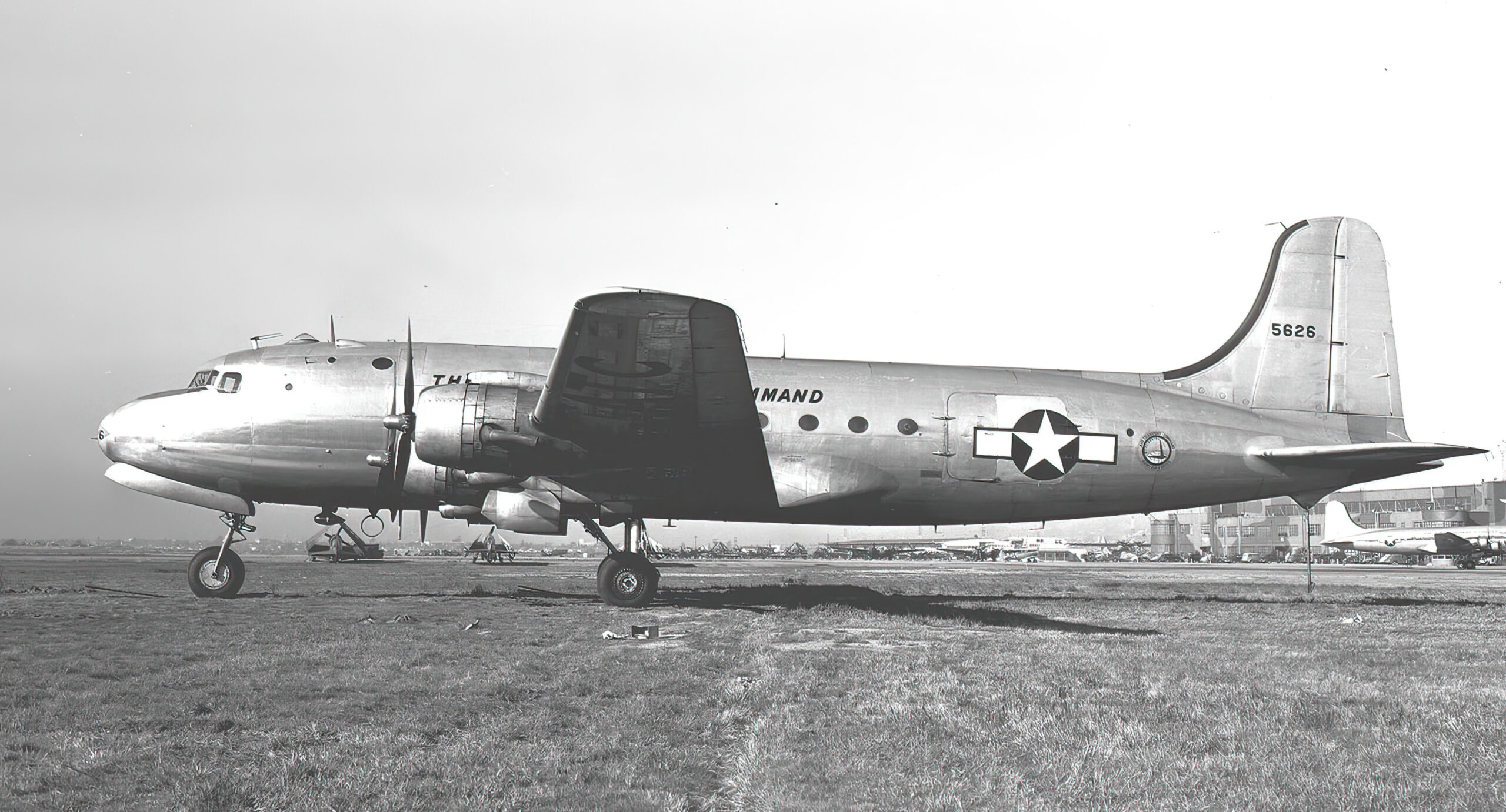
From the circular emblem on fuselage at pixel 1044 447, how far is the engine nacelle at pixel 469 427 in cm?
739

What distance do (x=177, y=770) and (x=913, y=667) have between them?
566 centimetres

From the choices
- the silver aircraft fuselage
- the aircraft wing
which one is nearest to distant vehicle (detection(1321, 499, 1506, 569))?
the silver aircraft fuselage

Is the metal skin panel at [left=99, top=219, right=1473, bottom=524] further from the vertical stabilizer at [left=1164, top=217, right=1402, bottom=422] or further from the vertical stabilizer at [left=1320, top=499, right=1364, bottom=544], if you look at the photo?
the vertical stabilizer at [left=1320, top=499, right=1364, bottom=544]

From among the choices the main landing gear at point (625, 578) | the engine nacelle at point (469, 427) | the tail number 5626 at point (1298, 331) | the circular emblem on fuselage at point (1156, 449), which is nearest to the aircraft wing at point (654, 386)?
the engine nacelle at point (469, 427)

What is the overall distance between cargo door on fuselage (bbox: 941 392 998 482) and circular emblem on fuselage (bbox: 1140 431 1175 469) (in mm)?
2454

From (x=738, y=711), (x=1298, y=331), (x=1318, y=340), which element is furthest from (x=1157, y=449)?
(x=738, y=711)

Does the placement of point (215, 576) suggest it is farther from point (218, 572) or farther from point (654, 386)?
point (654, 386)

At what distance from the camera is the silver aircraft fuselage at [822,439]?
1469cm

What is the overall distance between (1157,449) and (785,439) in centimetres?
595

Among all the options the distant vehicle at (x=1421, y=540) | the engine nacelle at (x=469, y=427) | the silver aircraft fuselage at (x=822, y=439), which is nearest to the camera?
the engine nacelle at (x=469, y=427)

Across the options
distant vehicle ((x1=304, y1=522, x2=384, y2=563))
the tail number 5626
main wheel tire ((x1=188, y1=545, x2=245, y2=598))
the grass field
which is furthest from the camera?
distant vehicle ((x1=304, y1=522, x2=384, y2=563))

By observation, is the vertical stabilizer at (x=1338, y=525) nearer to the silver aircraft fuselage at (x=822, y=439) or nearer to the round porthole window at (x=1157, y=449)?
the silver aircraft fuselage at (x=822, y=439)

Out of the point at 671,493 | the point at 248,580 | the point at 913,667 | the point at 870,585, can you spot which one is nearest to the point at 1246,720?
the point at 913,667

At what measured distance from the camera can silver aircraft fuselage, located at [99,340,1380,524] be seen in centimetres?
1469
